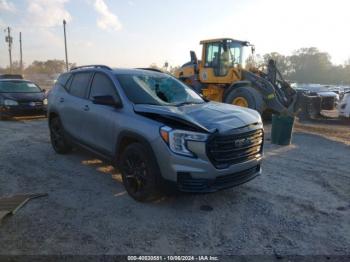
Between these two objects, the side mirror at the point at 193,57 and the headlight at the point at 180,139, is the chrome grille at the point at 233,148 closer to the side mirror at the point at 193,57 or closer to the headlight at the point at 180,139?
the headlight at the point at 180,139

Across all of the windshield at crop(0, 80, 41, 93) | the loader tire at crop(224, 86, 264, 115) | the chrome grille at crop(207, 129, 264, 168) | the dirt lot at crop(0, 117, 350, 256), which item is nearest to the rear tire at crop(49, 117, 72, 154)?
the dirt lot at crop(0, 117, 350, 256)

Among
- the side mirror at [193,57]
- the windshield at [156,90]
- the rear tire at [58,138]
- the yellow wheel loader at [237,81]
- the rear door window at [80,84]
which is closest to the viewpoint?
the windshield at [156,90]

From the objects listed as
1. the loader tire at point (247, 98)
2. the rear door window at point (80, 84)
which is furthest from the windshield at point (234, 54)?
the rear door window at point (80, 84)

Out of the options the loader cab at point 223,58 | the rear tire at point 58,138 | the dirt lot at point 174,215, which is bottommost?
the dirt lot at point 174,215

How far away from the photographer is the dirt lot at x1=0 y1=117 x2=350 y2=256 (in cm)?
363

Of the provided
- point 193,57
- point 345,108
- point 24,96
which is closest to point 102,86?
point 24,96

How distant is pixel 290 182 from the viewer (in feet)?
18.8

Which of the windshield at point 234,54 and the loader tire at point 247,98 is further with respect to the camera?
the windshield at point 234,54

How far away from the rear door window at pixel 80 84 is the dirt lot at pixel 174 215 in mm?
1441

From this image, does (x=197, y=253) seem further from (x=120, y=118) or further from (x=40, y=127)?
(x=40, y=127)

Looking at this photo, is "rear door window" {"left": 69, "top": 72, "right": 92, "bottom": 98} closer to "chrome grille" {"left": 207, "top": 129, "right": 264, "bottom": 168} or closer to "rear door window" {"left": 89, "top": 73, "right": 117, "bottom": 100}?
"rear door window" {"left": 89, "top": 73, "right": 117, "bottom": 100}

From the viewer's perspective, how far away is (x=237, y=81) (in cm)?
1291

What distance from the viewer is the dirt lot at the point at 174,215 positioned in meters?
3.63

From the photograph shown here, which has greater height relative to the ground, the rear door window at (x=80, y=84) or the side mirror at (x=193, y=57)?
the side mirror at (x=193, y=57)
